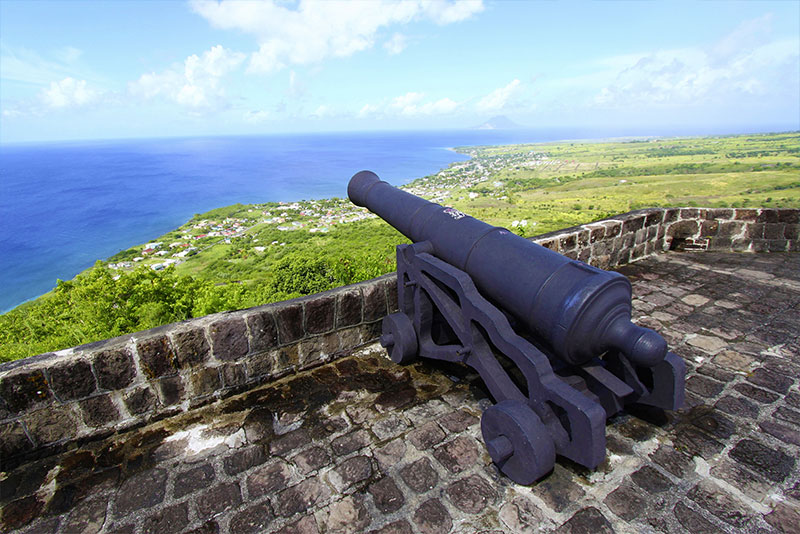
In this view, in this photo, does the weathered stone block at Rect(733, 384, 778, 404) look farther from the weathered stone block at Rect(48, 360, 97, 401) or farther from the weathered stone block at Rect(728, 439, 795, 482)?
the weathered stone block at Rect(48, 360, 97, 401)

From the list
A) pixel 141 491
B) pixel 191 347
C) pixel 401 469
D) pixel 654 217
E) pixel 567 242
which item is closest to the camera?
pixel 141 491

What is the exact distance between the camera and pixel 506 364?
10.7ft

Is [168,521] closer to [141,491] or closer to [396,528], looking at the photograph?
[141,491]

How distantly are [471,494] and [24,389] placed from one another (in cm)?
247

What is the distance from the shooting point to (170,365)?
2.65m

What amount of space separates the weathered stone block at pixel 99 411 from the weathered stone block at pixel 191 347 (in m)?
0.43

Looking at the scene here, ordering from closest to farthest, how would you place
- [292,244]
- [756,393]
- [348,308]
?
[756,393] → [348,308] → [292,244]

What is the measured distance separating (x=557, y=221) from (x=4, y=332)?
121 feet

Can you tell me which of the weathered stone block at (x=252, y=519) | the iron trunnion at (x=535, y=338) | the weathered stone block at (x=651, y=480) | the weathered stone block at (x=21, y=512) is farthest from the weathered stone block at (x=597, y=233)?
the weathered stone block at (x=21, y=512)

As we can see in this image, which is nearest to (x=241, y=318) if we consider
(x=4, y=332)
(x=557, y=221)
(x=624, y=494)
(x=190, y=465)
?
(x=190, y=465)

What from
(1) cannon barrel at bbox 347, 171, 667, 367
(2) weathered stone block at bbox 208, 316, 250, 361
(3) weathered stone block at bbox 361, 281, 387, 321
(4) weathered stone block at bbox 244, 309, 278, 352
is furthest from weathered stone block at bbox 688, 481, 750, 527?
(2) weathered stone block at bbox 208, 316, 250, 361

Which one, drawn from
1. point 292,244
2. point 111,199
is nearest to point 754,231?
point 292,244

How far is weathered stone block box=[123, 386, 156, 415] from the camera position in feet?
8.36

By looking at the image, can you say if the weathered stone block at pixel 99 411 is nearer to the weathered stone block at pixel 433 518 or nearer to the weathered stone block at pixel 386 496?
the weathered stone block at pixel 386 496
